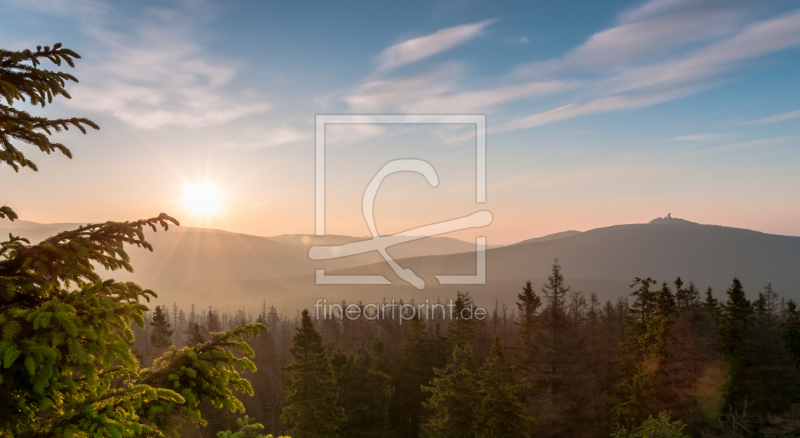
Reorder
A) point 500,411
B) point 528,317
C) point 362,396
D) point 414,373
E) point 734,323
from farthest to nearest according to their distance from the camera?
1. point 414,373
2. point 528,317
3. point 362,396
4. point 734,323
5. point 500,411

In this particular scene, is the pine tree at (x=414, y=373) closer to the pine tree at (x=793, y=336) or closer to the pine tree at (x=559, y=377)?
the pine tree at (x=559, y=377)

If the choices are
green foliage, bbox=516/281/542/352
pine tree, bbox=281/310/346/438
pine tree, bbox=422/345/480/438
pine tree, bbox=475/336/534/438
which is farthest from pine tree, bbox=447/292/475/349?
pine tree, bbox=475/336/534/438

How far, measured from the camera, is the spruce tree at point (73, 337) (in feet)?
13.3

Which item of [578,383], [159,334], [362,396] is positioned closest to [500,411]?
[578,383]

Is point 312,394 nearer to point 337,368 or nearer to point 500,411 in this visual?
point 337,368

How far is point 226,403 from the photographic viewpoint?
18.5ft

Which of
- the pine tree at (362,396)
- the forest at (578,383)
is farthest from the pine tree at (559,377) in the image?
the pine tree at (362,396)

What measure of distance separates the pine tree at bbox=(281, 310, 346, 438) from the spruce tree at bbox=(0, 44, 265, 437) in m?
21.5

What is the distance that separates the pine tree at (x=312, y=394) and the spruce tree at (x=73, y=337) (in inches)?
847

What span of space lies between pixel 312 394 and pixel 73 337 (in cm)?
2524

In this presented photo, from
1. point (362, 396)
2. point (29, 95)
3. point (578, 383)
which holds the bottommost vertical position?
point (362, 396)

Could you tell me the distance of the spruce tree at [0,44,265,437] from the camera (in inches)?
159

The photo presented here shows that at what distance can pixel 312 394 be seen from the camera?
2692 centimetres

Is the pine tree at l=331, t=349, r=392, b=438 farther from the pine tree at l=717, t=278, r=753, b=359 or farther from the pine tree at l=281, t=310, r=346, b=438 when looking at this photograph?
the pine tree at l=717, t=278, r=753, b=359
